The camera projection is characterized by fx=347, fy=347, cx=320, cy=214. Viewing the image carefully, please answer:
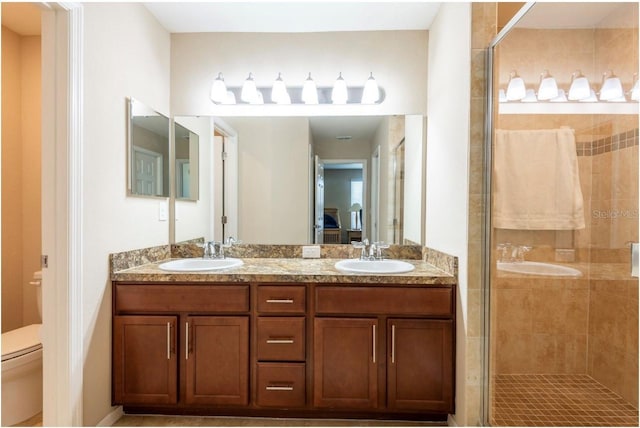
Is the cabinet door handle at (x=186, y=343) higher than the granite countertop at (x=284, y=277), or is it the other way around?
the granite countertop at (x=284, y=277)

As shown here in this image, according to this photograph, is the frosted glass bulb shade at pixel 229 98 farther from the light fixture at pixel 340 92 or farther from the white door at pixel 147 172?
the light fixture at pixel 340 92

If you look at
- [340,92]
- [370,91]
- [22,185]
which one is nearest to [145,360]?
[22,185]

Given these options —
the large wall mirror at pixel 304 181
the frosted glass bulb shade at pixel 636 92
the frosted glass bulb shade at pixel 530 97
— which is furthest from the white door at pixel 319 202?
the frosted glass bulb shade at pixel 636 92

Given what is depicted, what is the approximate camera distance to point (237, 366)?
1850mm

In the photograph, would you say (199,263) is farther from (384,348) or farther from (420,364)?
(420,364)

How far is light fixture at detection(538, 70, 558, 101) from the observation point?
1688 millimetres

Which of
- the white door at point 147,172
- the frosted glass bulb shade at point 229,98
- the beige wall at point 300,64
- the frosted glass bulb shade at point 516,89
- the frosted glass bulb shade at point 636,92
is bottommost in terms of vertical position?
the white door at point 147,172

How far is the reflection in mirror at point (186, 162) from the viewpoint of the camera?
246 cm

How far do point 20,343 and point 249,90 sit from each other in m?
1.96

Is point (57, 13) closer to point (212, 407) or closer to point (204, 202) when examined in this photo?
point (204, 202)

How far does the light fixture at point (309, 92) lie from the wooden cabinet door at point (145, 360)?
1.59 meters

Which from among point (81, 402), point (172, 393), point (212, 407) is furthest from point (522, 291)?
point (81, 402)

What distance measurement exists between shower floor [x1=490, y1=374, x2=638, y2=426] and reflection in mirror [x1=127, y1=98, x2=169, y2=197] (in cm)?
220

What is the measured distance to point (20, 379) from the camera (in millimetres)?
1756
